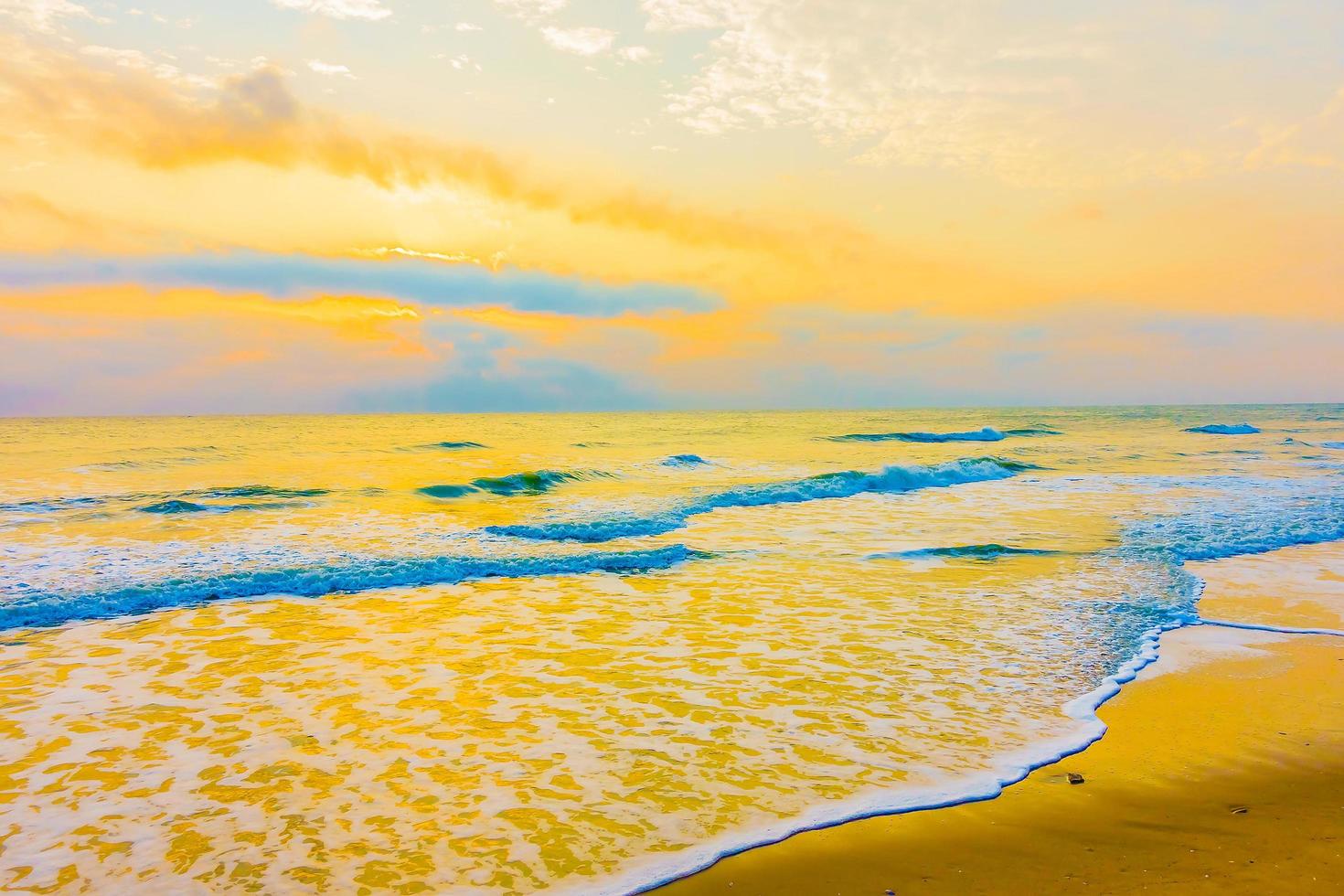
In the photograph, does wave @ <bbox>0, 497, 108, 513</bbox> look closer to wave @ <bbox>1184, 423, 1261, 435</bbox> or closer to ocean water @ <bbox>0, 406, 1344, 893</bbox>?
ocean water @ <bbox>0, 406, 1344, 893</bbox>

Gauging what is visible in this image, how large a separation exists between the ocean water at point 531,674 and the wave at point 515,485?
15.2 feet

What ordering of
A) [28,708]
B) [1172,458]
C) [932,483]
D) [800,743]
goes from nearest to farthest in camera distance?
[800,743]
[28,708]
[932,483]
[1172,458]

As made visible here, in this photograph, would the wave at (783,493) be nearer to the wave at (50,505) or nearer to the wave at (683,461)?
the wave at (683,461)

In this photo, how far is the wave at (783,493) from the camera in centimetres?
1580

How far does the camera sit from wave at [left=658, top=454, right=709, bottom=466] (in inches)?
1337

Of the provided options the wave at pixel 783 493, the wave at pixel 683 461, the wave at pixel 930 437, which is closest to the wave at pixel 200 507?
the wave at pixel 783 493

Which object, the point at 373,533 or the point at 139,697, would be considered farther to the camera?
the point at 373,533

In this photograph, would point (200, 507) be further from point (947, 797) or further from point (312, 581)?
point (947, 797)

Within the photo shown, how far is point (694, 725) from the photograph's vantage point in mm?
5977

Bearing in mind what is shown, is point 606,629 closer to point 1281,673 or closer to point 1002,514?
point 1281,673

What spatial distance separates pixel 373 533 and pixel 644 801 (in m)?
12.1

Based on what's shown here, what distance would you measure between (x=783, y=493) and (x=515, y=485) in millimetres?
9697

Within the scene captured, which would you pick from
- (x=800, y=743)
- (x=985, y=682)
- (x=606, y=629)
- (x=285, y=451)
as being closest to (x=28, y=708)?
(x=606, y=629)

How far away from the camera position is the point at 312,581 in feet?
37.1
